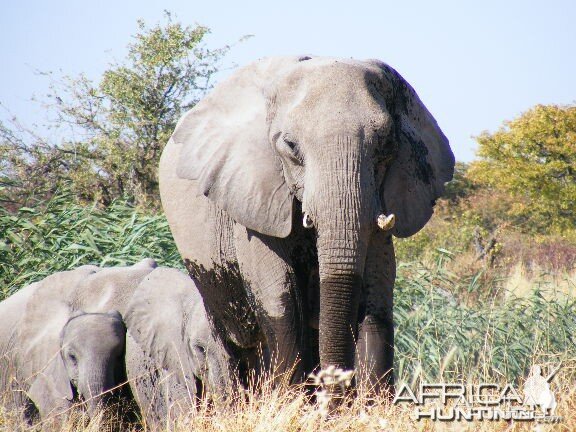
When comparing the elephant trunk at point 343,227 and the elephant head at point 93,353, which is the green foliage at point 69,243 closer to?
the elephant head at point 93,353

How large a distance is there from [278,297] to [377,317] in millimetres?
534

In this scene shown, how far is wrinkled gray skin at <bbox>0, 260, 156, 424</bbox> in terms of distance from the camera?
324 inches

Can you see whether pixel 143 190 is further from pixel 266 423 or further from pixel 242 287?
pixel 266 423

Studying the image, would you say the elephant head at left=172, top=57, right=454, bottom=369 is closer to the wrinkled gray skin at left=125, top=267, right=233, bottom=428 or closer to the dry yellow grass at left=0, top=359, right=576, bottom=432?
the dry yellow grass at left=0, top=359, right=576, bottom=432

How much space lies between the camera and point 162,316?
326 inches

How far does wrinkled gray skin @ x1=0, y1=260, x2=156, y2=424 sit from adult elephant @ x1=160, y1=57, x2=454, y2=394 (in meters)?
1.40

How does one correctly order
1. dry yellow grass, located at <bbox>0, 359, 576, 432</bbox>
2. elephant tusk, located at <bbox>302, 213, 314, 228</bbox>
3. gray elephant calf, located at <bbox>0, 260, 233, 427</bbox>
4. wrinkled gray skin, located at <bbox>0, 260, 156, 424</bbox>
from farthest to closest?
wrinkled gray skin, located at <bbox>0, 260, 156, 424</bbox>, gray elephant calf, located at <bbox>0, 260, 233, 427</bbox>, elephant tusk, located at <bbox>302, 213, 314, 228</bbox>, dry yellow grass, located at <bbox>0, 359, 576, 432</bbox>

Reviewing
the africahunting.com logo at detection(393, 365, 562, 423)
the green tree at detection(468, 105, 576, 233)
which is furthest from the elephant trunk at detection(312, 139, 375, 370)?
the green tree at detection(468, 105, 576, 233)

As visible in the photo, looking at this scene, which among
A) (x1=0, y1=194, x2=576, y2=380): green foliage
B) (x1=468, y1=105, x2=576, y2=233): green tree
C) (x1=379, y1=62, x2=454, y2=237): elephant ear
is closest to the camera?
(x1=379, y1=62, x2=454, y2=237): elephant ear

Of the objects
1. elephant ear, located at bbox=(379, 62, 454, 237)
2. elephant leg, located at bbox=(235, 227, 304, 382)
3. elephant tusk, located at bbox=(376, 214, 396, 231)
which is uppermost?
elephant ear, located at bbox=(379, 62, 454, 237)

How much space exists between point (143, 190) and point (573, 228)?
13882 mm


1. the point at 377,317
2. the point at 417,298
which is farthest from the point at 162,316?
the point at 417,298

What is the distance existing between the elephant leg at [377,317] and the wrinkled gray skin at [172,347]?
131 centimetres

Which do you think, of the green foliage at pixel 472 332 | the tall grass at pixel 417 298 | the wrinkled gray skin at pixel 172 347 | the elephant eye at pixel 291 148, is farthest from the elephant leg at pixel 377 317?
the green foliage at pixel 472 332
